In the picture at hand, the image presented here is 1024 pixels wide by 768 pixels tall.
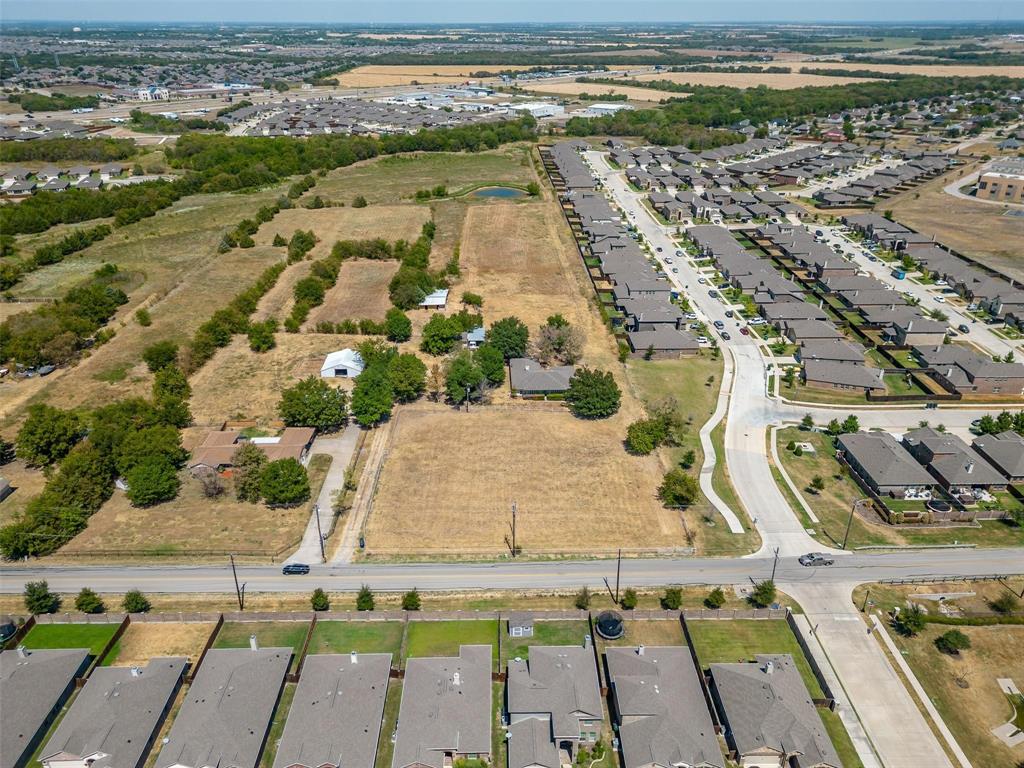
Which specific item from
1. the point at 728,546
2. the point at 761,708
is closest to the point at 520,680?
the point at 761,708

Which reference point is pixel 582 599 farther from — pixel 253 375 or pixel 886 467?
pixel 253 375

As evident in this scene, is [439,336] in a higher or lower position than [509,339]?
lower

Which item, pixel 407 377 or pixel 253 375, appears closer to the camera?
pixel 407 377

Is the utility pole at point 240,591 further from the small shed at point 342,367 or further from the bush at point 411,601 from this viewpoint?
the small shed at point 342,367

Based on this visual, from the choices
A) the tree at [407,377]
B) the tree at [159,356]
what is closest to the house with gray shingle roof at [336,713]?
the tree at [407,377]

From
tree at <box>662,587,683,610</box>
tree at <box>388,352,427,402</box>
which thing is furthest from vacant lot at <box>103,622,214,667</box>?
tree at <box>388,352,427,402</box>

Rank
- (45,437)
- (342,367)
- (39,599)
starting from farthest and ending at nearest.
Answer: (342,367), (45,437), (39,599)

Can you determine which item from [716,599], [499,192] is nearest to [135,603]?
[716,599]

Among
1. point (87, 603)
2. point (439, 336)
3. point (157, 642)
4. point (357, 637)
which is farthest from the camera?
point (439, 336)
